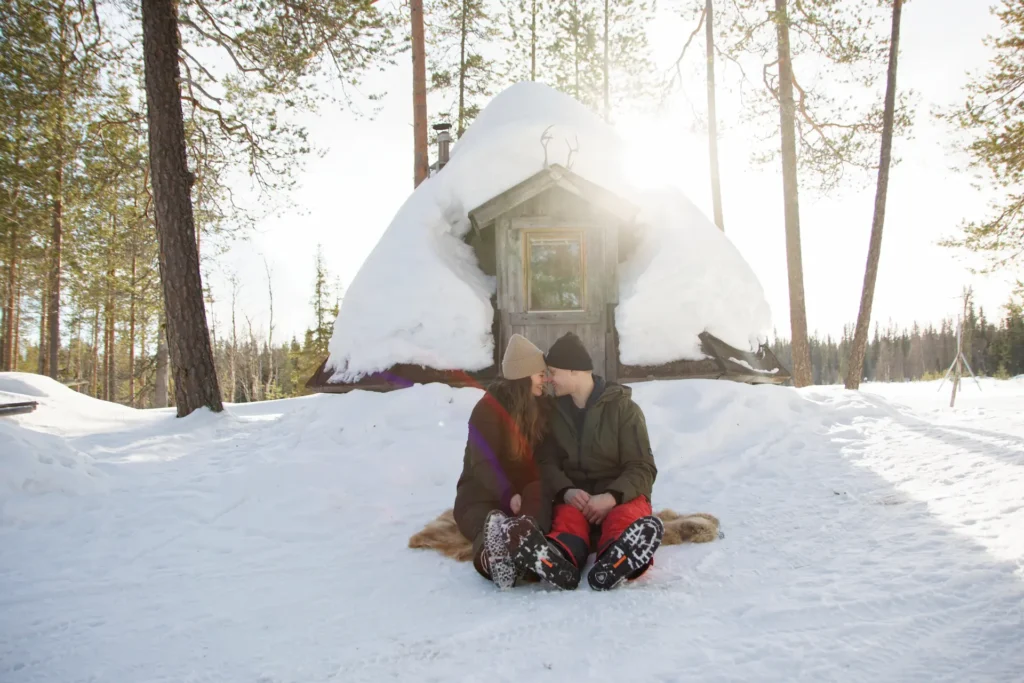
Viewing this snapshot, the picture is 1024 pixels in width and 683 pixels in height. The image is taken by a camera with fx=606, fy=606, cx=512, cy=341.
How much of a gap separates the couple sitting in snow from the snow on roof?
13.4 feet

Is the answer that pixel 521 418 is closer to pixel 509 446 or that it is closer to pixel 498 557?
pixel 509 446

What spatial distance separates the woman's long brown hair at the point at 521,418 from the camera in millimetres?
3488

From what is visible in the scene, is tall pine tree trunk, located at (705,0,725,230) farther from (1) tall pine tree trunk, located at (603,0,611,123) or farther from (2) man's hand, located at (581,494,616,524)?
(2) man's hand, located at (581,494,616,524)

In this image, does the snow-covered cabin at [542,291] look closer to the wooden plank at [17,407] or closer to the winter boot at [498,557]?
the wooden plank at [17,407]

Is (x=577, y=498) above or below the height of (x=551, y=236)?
below

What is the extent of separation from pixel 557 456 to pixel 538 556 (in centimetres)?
80

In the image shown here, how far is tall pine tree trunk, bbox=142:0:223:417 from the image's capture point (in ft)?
24.4

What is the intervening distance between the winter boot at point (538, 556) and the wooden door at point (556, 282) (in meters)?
5.16

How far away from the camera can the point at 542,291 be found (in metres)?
8.12

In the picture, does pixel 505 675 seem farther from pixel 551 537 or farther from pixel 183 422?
pixel 183 422

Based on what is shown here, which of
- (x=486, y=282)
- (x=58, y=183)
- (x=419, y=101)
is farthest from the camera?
(x=58, y=183)

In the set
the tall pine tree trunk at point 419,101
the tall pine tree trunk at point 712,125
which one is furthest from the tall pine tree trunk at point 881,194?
the tall pine tree trunk at point 419,101

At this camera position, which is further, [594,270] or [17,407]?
[594,270]

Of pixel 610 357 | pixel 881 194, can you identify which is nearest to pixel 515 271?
pixel 610 357
